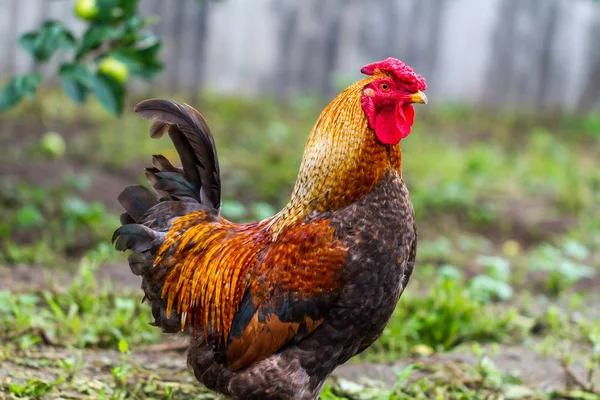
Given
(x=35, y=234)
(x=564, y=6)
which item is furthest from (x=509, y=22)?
(x=35, y=234)

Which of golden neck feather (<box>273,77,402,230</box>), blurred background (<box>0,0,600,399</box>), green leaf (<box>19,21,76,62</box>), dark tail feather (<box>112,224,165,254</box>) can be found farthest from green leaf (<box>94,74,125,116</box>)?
golden neck feather (<box>273,77,402,230</box>)

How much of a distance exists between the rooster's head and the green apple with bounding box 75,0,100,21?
5.74 feet

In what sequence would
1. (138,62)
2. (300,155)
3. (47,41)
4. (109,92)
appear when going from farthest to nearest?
(300,155) < (109,92) < (138,62) < (47,41)

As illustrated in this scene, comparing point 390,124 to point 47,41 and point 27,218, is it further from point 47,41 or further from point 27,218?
point 27,218

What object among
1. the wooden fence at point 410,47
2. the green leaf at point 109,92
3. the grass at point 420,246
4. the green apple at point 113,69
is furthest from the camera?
the wooden fence at point 410,47

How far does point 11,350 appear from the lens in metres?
3.54

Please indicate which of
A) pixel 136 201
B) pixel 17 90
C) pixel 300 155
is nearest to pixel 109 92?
pixel 17 90

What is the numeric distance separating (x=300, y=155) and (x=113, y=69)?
11.6 ft

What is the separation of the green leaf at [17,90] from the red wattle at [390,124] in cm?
195

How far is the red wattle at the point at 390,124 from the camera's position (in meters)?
2.82

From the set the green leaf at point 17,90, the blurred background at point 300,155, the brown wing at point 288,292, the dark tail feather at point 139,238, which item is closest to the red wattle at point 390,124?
the brown wing at point 288,292

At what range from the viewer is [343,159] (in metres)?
2.80

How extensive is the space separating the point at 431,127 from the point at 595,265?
386cm

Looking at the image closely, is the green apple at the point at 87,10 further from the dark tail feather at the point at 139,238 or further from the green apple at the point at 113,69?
the dark tail feather at the point at 139,238
